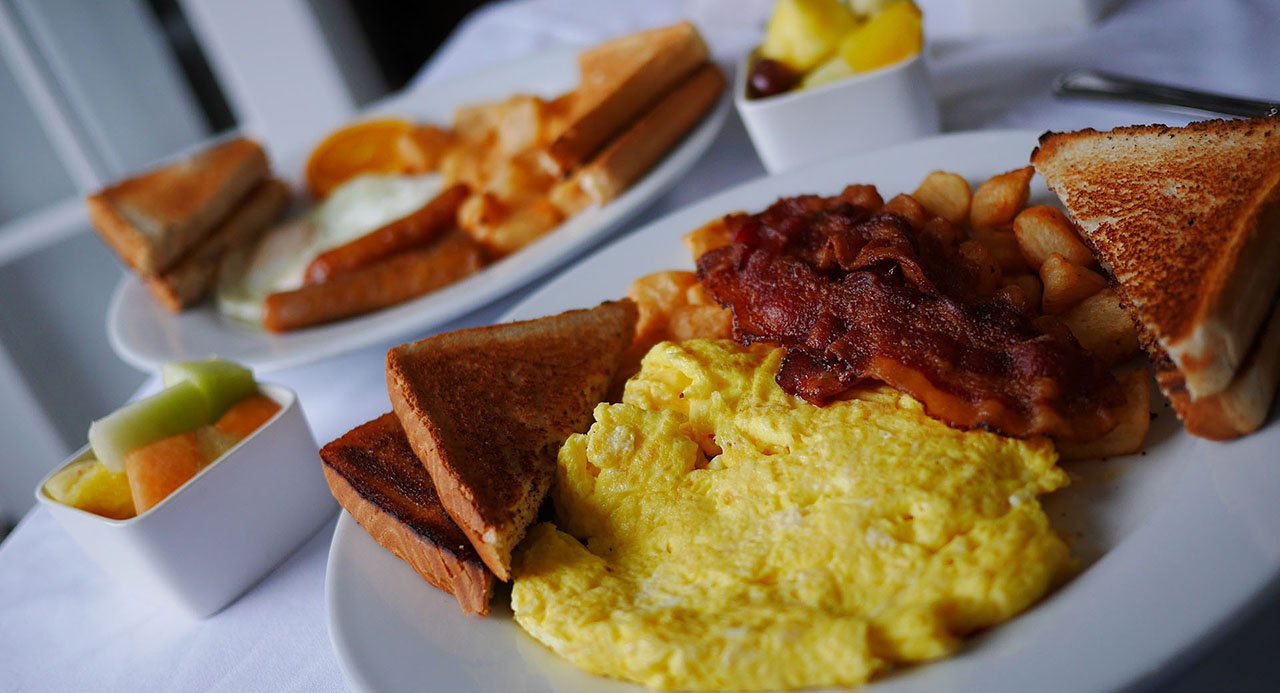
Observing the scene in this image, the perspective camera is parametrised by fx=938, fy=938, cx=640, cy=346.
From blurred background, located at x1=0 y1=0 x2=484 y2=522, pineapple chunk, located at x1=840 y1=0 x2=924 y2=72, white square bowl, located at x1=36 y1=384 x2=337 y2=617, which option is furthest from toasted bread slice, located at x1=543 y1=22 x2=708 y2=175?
blurred background, located at x1=0 y1=0 x2=484 y2=522

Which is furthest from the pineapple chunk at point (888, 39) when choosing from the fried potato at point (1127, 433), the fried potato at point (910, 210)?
the fried potato at point (1127, 433)

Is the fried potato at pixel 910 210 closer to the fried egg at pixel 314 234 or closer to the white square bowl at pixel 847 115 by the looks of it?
the white square bowl at pixel 847 115

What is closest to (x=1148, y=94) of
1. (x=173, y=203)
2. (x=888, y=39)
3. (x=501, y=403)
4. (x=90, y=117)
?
(x=888, y=39)

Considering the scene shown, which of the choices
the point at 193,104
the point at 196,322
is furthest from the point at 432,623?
the point at 193,104

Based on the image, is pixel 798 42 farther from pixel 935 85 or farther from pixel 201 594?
pixel 201 594

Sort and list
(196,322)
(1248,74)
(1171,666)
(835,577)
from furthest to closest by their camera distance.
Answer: (196,322) → (1248,74) → (835,577) → (1171,666)

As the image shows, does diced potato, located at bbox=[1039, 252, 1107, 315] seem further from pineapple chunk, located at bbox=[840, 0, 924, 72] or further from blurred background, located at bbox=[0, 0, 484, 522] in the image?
blurred background, located at bbox=[0, 0, 484, 522]
